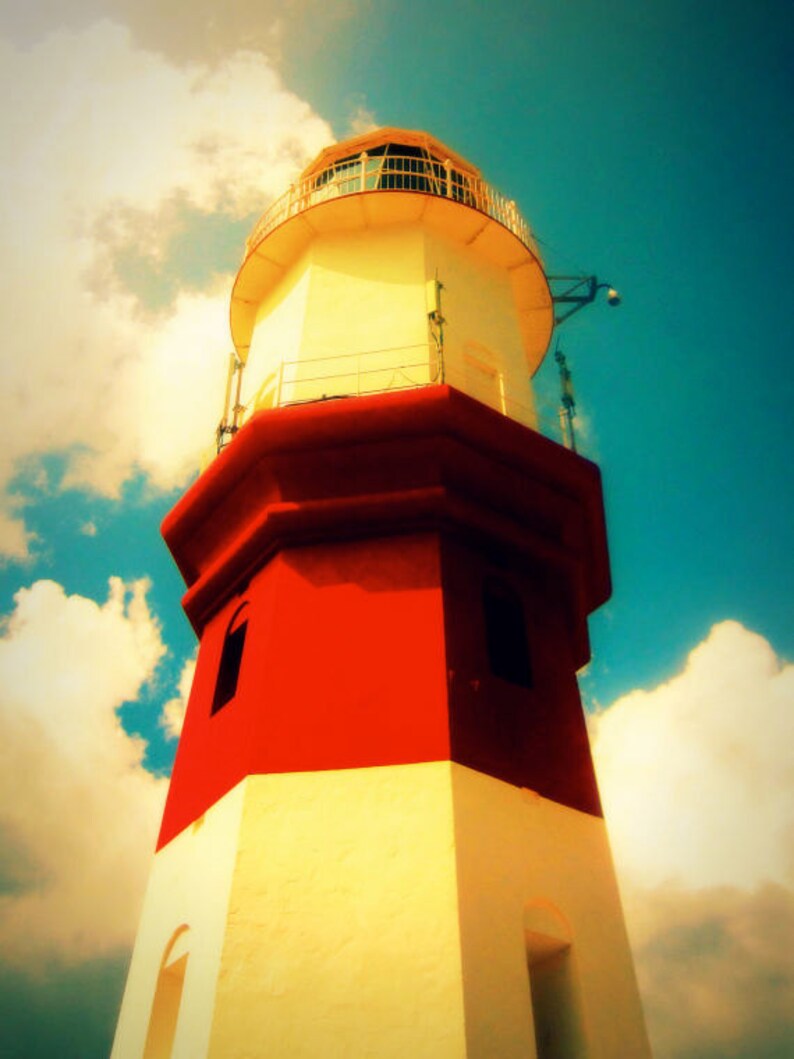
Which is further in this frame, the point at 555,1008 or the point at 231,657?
the point at 231,657

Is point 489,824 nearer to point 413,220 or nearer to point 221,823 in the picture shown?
point 221,823

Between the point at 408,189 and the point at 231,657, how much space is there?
7775mm

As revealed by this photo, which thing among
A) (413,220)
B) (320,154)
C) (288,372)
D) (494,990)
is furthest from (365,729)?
(320,154)

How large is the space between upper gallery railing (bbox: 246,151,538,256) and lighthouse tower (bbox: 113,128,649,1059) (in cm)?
81

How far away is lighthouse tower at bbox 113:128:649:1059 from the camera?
293 inches

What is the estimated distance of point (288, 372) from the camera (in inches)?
482

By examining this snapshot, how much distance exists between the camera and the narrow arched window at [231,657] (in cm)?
1065

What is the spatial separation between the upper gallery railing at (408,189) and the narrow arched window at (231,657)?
6.82m

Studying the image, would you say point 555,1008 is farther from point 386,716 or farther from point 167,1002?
point 167,1002

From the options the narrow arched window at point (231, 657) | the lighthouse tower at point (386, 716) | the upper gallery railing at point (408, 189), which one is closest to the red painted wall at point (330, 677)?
the lighthouse tower at point (386, 716)

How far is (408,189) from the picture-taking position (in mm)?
14023

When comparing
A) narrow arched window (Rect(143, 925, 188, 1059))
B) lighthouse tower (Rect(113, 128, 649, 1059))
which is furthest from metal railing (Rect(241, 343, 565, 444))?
narrow arched window (Rect(143, 925, 188, 1059))

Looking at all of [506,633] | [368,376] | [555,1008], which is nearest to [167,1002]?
[555,1008]

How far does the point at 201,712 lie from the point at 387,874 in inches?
144
